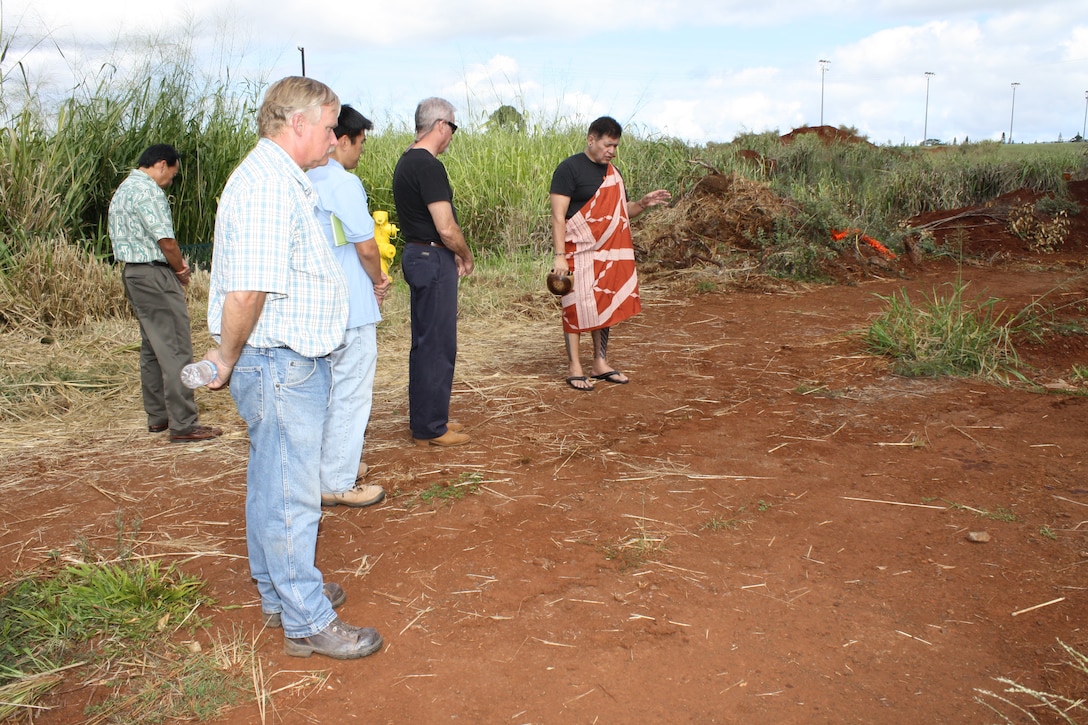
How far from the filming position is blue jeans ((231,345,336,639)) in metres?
2.58

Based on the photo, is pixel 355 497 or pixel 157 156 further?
pixel 157 156

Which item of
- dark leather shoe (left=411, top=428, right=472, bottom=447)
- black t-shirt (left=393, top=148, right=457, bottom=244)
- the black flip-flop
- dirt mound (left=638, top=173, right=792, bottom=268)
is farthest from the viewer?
dirt mound (left=638, top=173, right=792, bottom=268)

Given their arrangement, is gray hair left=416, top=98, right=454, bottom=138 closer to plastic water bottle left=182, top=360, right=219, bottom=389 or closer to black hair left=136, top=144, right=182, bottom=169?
black hair left=136, top=144, right=182, bottom=169

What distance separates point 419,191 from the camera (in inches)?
172

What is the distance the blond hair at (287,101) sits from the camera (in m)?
2.55

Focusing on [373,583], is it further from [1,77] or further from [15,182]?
[1,77]

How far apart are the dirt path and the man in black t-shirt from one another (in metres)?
0.30

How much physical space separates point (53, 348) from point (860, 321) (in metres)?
6.86

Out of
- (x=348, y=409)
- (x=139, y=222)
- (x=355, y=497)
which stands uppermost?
(x=139, y=222)

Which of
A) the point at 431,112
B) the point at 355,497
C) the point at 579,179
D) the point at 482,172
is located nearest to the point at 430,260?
the point at 431,112

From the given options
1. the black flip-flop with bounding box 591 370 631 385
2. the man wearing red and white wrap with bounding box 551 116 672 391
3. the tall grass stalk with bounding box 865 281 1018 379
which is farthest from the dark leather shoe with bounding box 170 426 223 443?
the tall grass stalk with bounding box 865 281 1018 379

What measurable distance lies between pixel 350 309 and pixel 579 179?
7.78 feet

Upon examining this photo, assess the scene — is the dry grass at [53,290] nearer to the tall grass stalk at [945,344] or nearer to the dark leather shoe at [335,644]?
the dark leather shoe at [335,644]

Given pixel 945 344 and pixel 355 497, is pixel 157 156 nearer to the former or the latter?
pixel 355 497
